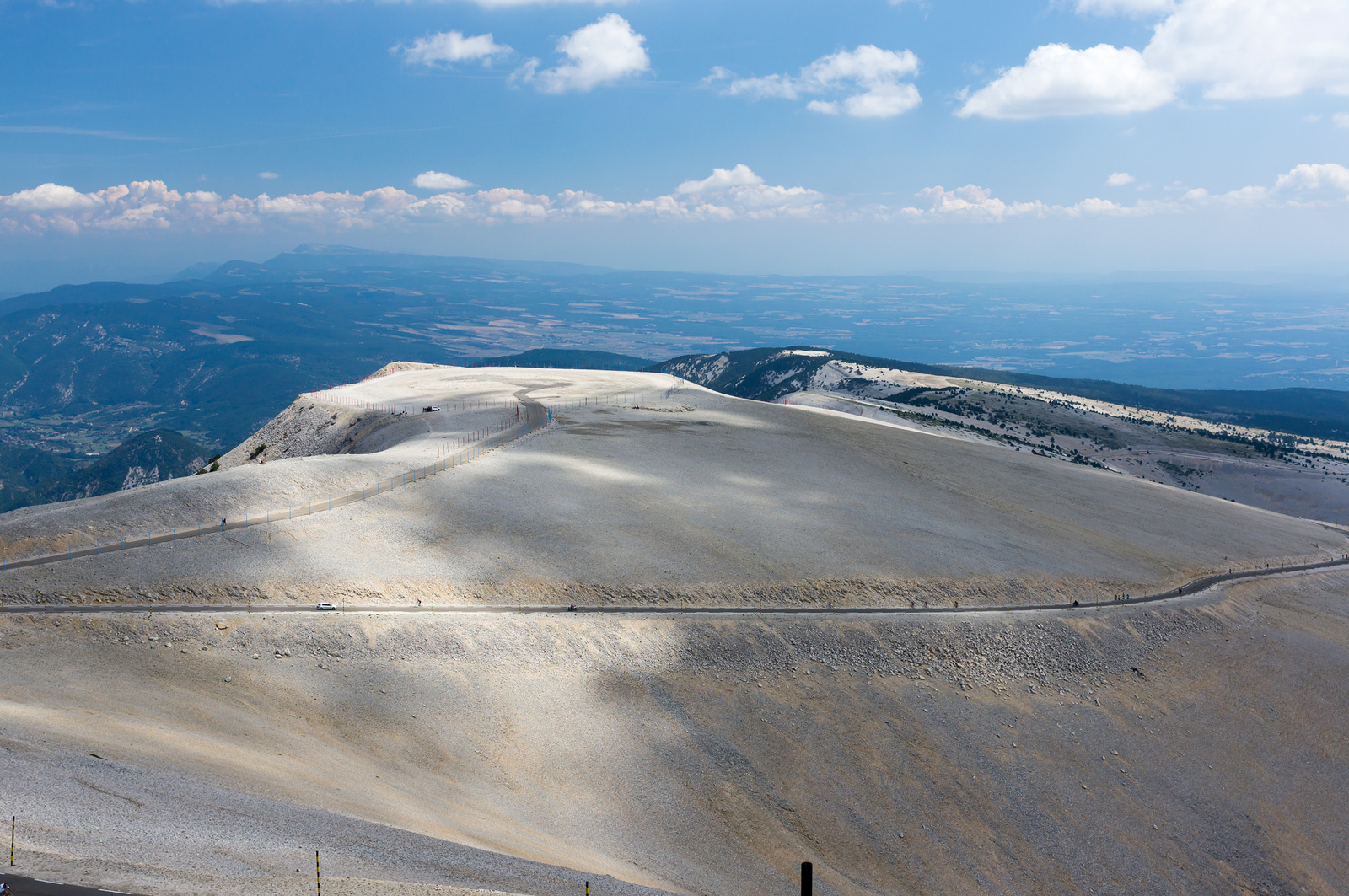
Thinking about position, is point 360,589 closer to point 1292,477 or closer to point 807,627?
point 807,627

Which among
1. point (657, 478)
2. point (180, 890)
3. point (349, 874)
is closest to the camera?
point (180, 890)

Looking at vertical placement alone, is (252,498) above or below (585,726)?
above

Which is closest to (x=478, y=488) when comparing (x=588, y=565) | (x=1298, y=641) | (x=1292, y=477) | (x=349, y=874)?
(x=588, y=565)

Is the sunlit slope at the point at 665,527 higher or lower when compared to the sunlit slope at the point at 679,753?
higher

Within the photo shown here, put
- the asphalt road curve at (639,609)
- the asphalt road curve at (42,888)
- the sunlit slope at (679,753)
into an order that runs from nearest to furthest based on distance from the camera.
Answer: the asphalt road curve at (42,888) → the sunlit slope at (679,753) → the asphalt road curve at (639,609)

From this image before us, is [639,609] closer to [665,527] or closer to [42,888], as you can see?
[665,527]

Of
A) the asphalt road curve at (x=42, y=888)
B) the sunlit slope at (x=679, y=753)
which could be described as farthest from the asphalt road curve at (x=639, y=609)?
the asphalt road curve at (x=42, y=888)

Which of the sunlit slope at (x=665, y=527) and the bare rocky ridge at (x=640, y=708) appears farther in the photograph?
the sunlit slope at (x=665, y=527)

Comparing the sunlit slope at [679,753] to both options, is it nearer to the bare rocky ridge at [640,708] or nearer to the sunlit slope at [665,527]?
the bare rocky ridge at [640,708]
